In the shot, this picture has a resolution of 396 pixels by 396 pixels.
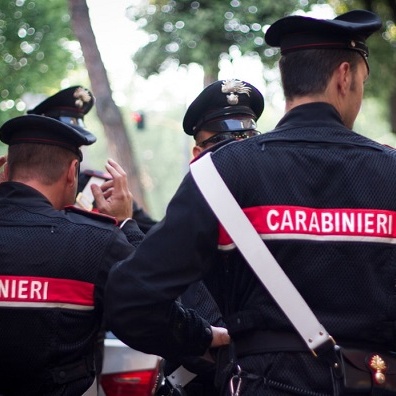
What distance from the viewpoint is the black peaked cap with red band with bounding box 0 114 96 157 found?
13.5 ft

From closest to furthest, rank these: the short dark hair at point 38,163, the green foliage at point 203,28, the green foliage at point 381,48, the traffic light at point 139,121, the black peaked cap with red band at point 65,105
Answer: the short dark hair at point 38,163
the black peaked cap with red band at point 65,105
the green foliage at point 203,28
the green foliage at point 381,48
the traffic light at point 139,121

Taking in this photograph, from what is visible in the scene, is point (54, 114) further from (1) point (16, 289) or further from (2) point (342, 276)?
(2) point (342, 276)

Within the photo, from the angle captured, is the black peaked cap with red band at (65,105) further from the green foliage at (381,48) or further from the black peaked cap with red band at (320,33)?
the green foliage at (381,48)

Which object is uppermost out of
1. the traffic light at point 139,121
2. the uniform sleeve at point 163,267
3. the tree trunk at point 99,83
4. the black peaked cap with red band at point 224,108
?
the traffic light at point 139,121

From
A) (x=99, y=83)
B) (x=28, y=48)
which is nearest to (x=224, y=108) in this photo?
(x=99, y=83)

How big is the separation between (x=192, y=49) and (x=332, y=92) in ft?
31.5

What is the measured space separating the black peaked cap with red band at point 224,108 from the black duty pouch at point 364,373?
7.49 feet

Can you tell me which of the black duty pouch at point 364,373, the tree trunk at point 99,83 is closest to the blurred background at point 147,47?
the tree trunk at point 99,83

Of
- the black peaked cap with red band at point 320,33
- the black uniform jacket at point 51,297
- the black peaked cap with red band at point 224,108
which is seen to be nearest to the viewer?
the black peaked cap with red band at point 320,33

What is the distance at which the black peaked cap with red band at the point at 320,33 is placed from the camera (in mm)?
2959

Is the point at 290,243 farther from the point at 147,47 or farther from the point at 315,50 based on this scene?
the point at 147,47

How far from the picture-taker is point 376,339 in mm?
2803

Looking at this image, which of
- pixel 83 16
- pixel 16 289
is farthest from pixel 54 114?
pixel 83 16

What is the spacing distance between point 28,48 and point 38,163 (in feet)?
44.8
